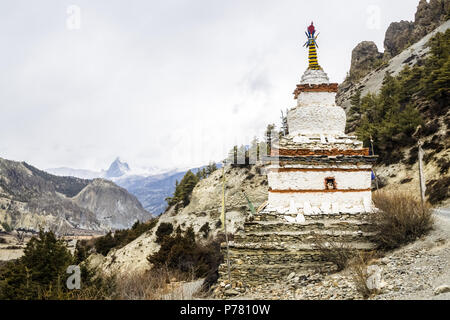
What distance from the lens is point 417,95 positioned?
42.1m

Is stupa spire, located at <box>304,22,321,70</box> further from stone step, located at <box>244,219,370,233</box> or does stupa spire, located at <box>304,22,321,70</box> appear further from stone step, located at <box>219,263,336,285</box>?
stone step, located at <box>219,263,336,285</box>

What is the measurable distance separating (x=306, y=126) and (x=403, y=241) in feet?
22.2

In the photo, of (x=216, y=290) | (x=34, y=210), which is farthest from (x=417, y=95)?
(x=34, y=210)

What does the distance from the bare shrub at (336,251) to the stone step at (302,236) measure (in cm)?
23

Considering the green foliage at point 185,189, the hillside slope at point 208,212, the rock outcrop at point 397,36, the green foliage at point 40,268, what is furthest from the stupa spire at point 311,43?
the rock outcrop at point 397,36

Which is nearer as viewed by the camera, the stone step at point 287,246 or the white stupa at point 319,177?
the stone step at point 287,246

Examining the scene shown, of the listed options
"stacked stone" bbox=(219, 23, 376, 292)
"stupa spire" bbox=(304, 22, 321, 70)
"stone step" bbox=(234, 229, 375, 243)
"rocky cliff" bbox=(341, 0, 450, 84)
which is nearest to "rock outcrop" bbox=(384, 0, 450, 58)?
"rocky cliff" bbox=(341, 0, 450, 84)

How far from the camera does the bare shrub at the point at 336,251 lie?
11.4 meters

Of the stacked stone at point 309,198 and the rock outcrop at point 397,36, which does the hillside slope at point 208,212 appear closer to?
the stacked stone at point 309,198

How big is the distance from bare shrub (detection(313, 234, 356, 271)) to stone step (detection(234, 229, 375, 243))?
0.23 m

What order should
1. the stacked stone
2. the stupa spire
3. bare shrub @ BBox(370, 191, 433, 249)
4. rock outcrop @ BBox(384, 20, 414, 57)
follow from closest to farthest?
bare shrub @ BBox(370, 191, 433, 249), the stacked stone, the stupa spire, rock outcrop @ BBox(384, 20, 414, 57)

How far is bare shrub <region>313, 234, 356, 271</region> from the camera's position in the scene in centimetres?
1142

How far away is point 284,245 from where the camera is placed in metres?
12.5

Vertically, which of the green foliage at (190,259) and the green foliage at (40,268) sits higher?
the green foliage at (40,268)
